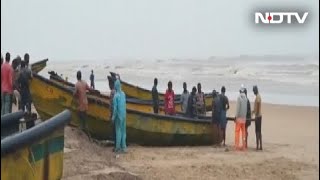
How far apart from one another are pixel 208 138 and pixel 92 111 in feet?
9.26

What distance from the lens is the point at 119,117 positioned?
989cm

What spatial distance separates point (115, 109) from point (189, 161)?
1.60 m

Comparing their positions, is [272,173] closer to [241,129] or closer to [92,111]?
[241,129]

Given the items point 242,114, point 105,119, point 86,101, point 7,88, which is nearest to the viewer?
point 7,88

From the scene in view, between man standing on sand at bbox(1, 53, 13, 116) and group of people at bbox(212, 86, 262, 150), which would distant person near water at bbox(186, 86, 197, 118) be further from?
man standing on sand at bbox(1, 53, 13, 116)

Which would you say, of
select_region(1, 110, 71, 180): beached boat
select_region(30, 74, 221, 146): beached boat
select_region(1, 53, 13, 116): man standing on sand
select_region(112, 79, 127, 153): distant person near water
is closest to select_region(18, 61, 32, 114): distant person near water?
select_region(30, 74, 221, 146): beached boat

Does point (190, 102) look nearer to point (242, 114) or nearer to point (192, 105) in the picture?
point (192, 105)

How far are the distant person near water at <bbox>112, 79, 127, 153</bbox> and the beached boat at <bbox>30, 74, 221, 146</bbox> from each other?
57cm

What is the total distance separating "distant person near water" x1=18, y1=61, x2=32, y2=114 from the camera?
995cm

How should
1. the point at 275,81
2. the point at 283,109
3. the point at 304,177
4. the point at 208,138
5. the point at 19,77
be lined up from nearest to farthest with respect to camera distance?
the point at 304,177 → the point at 19,77 → the point at 208,138 → the point at 283,109 → the point at 275,81

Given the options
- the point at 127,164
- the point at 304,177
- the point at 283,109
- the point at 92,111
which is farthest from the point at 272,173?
the point at 283,109

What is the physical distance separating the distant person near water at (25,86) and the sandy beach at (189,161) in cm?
90

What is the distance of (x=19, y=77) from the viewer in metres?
9.98

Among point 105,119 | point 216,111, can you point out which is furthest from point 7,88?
point 216,111
